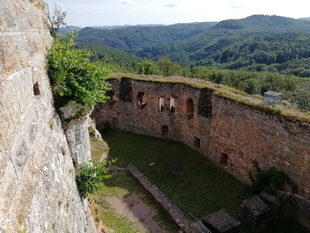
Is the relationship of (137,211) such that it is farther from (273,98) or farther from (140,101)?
(140,101)

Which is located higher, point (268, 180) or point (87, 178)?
point (87, 178)

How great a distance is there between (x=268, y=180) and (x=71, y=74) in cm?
1008

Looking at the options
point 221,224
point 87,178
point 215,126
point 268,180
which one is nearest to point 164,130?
point 215,126

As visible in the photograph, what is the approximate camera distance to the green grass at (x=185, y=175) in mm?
12805

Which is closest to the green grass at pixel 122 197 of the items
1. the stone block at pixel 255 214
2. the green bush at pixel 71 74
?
the stone block at pixel 255 214

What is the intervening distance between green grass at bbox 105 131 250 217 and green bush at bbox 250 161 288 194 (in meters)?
0.96

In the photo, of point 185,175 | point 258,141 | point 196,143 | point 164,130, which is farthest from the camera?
point 164,130

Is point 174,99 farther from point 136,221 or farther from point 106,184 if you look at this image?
point 136,221

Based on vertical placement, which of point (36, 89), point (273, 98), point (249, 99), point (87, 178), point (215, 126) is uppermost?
point (36, 89)

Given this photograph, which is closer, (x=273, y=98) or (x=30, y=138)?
(x=30, y=138)

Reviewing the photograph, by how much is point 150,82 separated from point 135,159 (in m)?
5.64

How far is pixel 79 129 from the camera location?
22.4 ft

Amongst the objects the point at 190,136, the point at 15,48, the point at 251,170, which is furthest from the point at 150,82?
the point at 15,48

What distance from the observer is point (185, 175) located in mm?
15188
